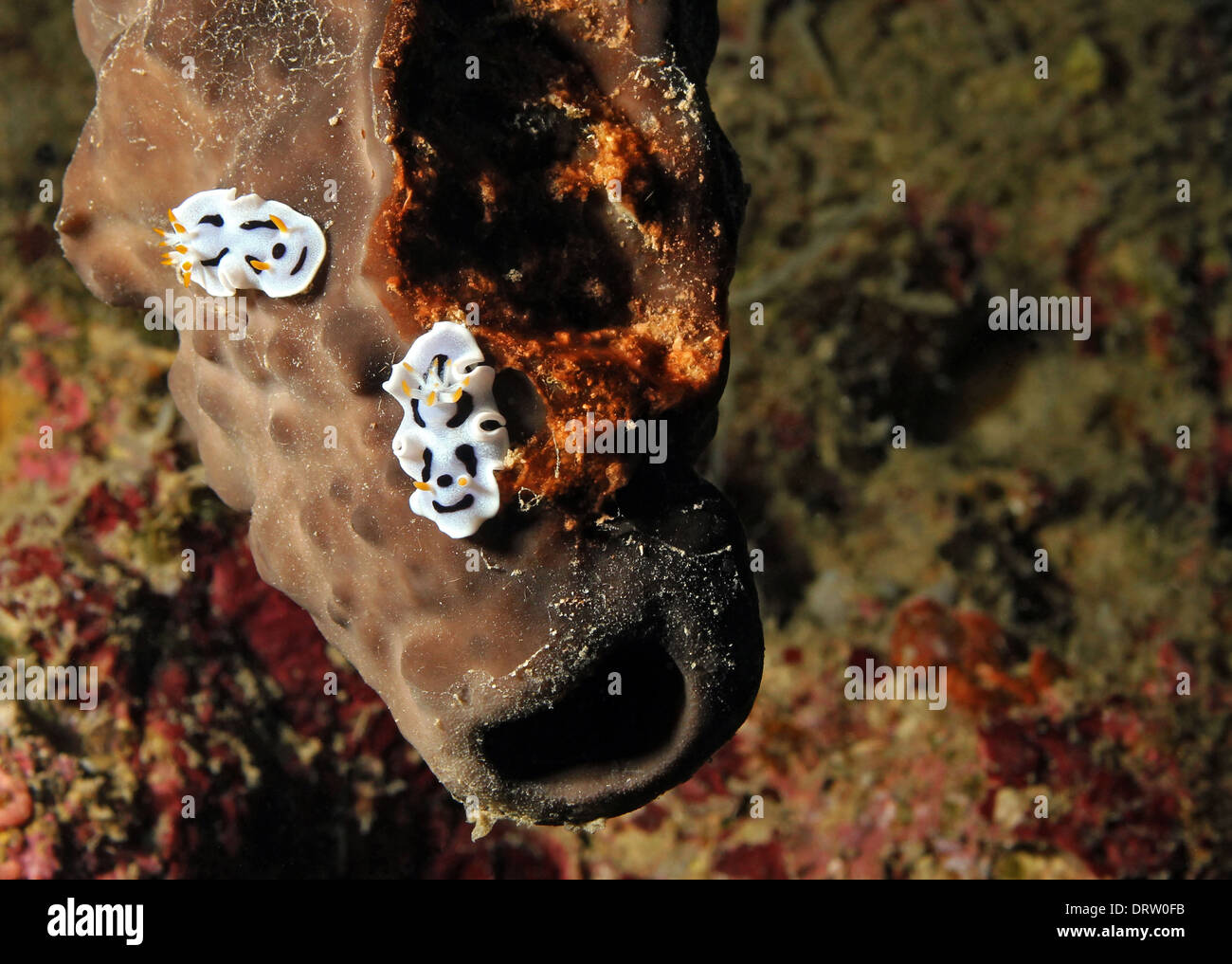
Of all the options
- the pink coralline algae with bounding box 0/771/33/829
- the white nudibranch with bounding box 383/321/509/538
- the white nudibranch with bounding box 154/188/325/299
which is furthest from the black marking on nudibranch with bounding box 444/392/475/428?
the pink coralline algae with bounding box 0/771/33/829

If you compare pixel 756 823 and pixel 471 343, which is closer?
pixel 471 343

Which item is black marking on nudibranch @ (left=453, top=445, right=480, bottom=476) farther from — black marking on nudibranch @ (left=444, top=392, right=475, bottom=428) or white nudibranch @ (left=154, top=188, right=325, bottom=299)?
white nudibranch @ (left=154, top=188, right=325, bottom=299)

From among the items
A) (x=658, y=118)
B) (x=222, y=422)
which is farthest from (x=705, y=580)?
(x=222, y=422)

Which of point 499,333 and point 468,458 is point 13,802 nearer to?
point 468,458

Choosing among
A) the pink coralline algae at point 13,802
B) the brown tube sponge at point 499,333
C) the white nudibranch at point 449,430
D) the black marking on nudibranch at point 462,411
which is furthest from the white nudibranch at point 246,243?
the pink coralline algae at point 13,802

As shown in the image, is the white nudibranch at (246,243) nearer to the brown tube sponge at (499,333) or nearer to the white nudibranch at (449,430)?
the brown tube sponge at (499,333)

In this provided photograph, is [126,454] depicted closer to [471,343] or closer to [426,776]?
[426,776]

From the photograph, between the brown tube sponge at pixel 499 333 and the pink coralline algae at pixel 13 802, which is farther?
the pink coralline algae at pixel 13 802
